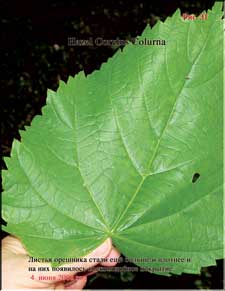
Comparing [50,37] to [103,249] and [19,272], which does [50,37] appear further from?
[103,249]

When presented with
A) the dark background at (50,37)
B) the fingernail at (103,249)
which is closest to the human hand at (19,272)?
the fingernail at (103,249)

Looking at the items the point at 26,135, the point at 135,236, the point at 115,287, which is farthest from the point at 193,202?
the point at 115,287

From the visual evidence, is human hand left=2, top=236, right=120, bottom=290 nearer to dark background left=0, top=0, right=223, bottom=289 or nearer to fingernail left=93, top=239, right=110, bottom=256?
fingernail left=93, top=239, right=110, bottom=256

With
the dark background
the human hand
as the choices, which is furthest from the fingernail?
the dark background

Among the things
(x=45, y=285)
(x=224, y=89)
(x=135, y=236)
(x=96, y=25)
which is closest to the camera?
(x=224, y=89)

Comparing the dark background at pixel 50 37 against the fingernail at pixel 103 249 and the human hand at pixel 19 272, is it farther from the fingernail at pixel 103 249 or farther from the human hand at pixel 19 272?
the fingernail at pixel 103 249

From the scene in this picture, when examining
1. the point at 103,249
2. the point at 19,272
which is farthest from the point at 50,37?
the point at 103,249

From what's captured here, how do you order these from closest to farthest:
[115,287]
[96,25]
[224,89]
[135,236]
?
[224,89], [135,236], [115,287], [96,25]

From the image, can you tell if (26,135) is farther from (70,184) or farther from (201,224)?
(201,224)
